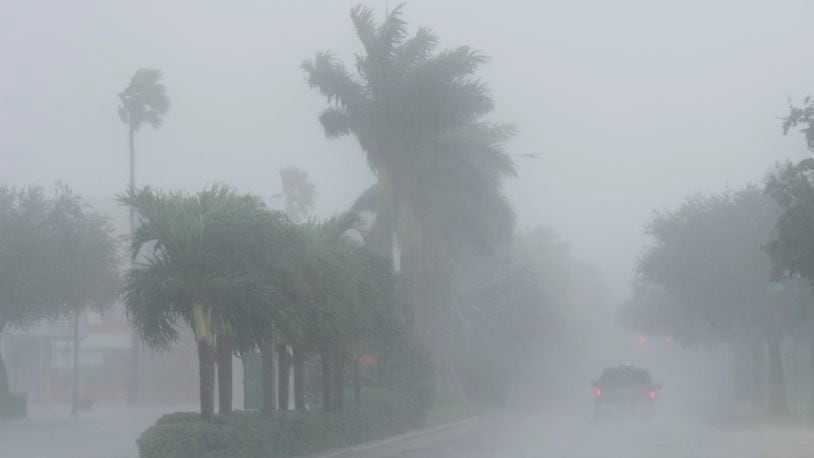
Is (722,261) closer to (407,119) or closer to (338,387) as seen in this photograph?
(407,119)

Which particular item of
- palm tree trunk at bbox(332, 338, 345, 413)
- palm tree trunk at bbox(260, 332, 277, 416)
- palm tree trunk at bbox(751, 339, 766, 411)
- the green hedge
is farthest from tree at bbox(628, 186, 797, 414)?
palm tree trunk at bbox(260, 332, 277, 416)

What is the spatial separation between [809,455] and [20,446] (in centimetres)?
1790

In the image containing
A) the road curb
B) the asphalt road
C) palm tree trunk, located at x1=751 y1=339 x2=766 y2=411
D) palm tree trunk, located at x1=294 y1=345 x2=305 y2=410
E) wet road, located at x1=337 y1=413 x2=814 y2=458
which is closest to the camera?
the road curb

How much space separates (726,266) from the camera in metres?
50.1

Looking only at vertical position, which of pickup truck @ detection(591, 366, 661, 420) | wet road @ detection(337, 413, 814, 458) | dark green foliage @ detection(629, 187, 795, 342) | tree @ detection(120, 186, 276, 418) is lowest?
wet road @ detection(337, 413, 814, 458)

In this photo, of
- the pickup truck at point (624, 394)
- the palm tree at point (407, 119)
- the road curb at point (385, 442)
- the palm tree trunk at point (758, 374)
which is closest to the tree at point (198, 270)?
the road curb at point (385, 442)

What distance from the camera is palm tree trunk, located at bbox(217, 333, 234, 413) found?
23578 mm

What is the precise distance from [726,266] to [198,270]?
1260 inches

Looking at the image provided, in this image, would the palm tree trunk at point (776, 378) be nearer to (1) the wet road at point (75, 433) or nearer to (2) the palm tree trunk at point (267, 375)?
(1) the wet road at point (75, 433)

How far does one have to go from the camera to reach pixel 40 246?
46750 mm

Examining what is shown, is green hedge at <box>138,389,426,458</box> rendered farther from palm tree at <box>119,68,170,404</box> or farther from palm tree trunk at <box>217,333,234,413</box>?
palm tree at <box>119,68,170,404</box>

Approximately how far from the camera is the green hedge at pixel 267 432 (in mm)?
20969

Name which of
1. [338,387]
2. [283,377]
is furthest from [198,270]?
[338,387]

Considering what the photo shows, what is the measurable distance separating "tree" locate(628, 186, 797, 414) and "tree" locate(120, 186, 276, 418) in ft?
95.0
